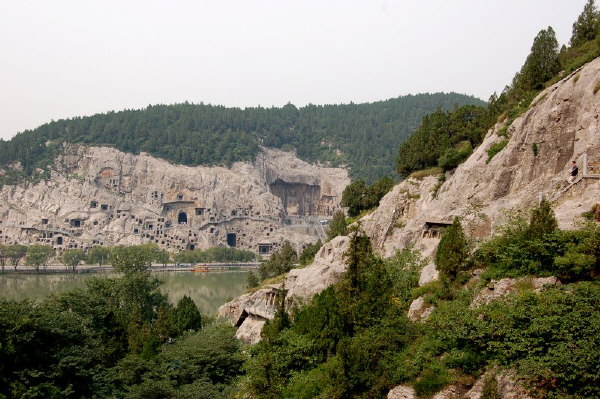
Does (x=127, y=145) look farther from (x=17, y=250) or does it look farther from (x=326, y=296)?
(x=326, y=296)

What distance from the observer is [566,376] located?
10.2 metres

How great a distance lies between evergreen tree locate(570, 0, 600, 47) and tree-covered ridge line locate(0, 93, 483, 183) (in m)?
83.4

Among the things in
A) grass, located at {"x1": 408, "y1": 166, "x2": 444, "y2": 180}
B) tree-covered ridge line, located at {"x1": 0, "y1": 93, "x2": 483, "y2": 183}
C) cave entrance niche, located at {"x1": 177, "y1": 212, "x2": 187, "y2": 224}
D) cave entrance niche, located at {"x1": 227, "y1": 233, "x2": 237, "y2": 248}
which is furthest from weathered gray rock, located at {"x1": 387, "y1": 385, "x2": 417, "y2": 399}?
tree-covered ridge line, located at {"x1": 0, "y1": 93, "x2": 483, "y2": 183}

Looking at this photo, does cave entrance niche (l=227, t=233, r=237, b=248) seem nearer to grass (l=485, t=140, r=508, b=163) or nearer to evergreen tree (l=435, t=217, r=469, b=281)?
grass (l=485, t=140, r=508, b=163)

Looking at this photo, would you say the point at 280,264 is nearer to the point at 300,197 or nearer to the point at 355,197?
the point at 355,197

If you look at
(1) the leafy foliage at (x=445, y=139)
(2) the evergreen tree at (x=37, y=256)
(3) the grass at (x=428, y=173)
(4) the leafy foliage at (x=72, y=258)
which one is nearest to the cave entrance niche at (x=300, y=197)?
(4) the leafy foliage at (x=72, y=258)

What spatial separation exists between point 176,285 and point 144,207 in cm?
4256

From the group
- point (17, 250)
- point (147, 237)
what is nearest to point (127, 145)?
point (147, 237)

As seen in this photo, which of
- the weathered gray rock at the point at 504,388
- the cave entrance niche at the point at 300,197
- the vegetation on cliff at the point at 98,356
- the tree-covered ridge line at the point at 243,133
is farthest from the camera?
the cave entrance niche at the point at 300,197

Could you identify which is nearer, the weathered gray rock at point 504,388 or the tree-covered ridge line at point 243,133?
the weathered gray rock at point 504,388

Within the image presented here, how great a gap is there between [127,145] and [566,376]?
4348 inches

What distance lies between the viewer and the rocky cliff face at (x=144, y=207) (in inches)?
4008

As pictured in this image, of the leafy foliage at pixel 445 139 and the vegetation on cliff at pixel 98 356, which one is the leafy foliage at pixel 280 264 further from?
the vegetation on cliff at pixel 98 356

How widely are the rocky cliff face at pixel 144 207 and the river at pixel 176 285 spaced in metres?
22.4
